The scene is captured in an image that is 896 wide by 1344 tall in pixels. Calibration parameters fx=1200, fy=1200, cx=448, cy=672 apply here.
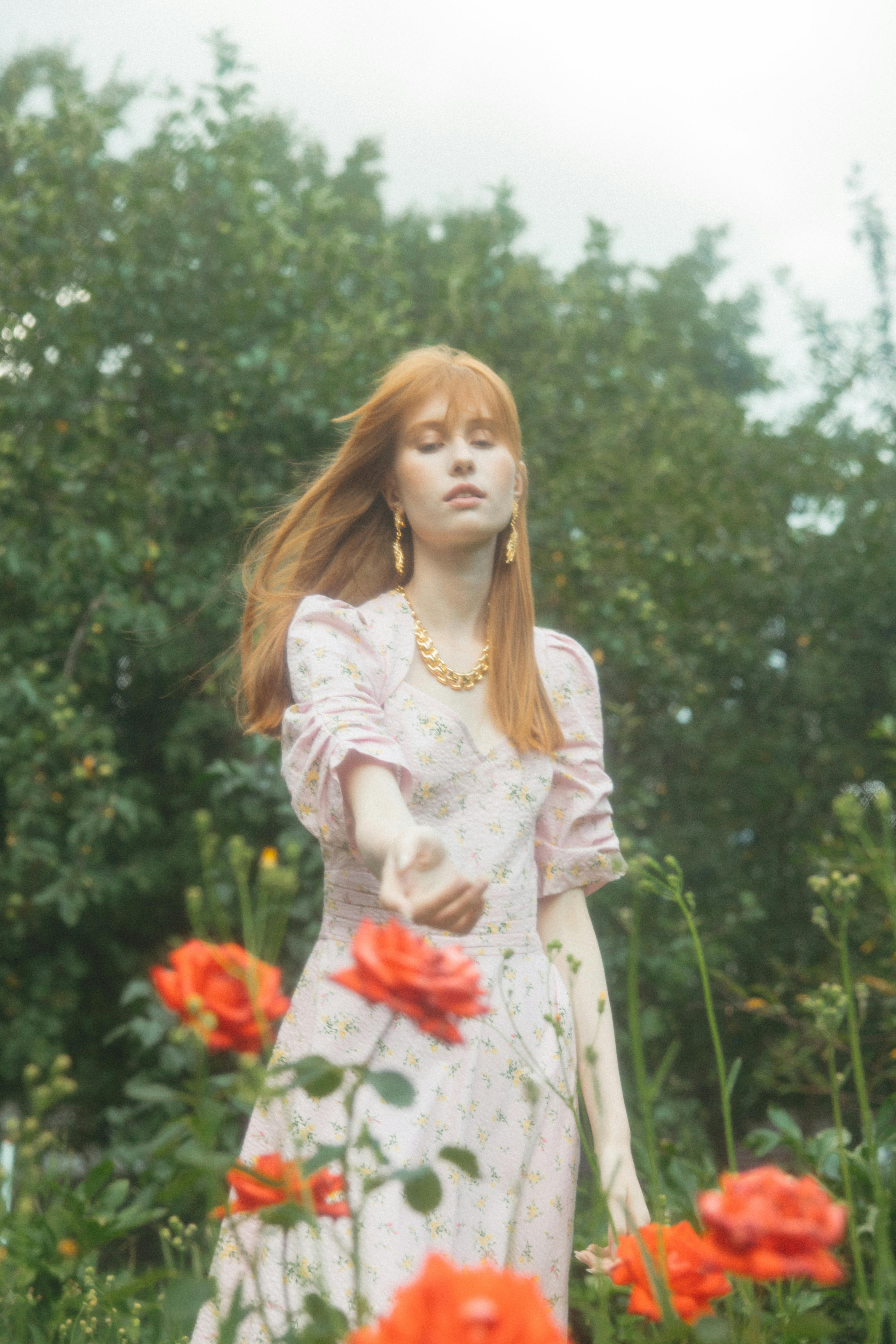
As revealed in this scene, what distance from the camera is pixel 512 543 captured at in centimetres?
197

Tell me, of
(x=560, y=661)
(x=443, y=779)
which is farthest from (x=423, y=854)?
(x=560, y=661)

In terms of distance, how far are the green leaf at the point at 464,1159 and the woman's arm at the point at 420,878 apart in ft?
0.66

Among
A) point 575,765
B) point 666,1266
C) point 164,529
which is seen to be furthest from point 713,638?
point 666,1266

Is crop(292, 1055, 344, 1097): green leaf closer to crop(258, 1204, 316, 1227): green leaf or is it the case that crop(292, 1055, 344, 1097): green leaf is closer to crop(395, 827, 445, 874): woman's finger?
crop(258, 1204, 316, 1227): green leaf

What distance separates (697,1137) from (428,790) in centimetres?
311

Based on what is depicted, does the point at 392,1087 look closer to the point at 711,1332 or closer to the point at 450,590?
the point at 711,1332

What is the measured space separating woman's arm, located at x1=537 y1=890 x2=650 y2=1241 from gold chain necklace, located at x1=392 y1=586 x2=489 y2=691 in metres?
0.36

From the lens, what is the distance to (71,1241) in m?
2.18

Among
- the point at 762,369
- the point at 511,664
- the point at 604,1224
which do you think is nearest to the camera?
the point at 604,1224

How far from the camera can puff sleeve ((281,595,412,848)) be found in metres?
1.39

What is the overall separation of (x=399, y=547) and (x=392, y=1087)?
1.31 m

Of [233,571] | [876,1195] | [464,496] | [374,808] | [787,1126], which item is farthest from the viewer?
[233,571]

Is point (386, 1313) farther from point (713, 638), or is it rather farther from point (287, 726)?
point (713, 638)

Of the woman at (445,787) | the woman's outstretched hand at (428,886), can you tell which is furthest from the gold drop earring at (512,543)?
the woman's outstretched hand at (428,886)
